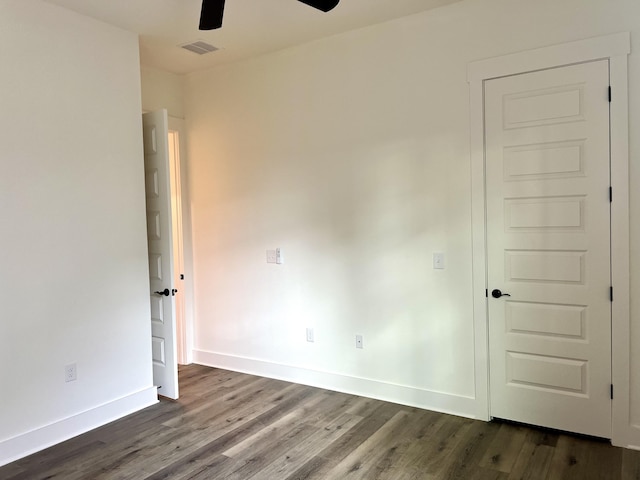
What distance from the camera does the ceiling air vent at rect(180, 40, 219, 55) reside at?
12.6 feet

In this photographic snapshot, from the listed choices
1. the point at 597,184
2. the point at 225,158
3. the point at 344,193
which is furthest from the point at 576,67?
the point at 225,158

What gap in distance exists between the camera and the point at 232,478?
2.63 metres

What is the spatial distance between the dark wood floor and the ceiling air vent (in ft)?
9.32

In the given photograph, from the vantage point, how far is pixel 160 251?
3.87 metres

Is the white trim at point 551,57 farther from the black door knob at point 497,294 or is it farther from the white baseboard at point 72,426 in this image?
the white baseboard at point 72,426

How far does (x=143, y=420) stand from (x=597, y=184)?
11.1ft

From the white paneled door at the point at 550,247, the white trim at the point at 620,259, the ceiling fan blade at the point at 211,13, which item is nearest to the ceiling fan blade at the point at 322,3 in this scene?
the ceiling fan blade at the point at 211,13

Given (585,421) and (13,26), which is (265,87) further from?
(585,421)

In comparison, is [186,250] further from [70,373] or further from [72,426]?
[72,426]

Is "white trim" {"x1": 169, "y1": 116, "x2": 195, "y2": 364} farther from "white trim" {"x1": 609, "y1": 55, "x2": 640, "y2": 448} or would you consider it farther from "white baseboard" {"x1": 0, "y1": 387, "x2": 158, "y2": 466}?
"white trim" {"x1": 609, "y1": 55, "x2": 640, "y2": 448}

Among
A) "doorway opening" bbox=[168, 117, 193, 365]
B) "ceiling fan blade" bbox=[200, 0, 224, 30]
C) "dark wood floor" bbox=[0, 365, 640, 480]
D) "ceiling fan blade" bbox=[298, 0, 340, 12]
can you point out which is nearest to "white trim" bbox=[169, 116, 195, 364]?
"doorway opening" bbox=[168, 117, 193, 365]

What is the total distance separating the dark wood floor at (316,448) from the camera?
8.75 feet

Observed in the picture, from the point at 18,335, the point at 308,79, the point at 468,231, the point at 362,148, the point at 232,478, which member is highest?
the point at 308,79

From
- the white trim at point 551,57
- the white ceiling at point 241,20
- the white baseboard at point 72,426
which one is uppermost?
the white ceiling at point 241,20
